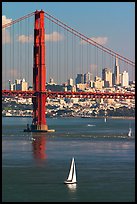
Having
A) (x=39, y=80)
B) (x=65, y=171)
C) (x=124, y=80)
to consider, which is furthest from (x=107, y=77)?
(x=65, y=171)

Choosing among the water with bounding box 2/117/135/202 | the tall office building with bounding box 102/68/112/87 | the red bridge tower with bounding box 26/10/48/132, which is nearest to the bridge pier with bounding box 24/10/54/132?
the red bridge tower with bounding box 26/10/48/132

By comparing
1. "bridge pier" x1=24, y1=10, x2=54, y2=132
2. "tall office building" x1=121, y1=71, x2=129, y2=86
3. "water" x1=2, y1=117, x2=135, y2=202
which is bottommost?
"water" x1=2, y1=117, x2=135, y2=202

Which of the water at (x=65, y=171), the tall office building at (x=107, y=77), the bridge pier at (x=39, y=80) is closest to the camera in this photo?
the water at (x=65, y=171)

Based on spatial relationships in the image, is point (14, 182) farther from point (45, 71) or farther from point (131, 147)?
point (45, 71)

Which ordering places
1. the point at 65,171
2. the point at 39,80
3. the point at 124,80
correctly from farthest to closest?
the point at 124,80, the point at 39,80, the point at 65,171

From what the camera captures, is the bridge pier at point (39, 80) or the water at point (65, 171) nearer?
the water at point (65, 171)

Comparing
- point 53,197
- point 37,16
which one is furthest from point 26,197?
point 37,16

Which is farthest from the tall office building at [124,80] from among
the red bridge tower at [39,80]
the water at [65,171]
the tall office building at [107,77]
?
the water at [65,171]

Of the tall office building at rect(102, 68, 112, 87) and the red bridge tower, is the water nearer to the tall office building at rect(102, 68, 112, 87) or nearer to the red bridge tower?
the red bridge tower

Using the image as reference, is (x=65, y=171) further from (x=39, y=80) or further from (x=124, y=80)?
(x=124, y=80)

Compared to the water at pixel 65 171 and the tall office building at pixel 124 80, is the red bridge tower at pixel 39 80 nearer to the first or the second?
the water at pixel 65 171

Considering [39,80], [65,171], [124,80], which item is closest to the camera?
[65,171]
